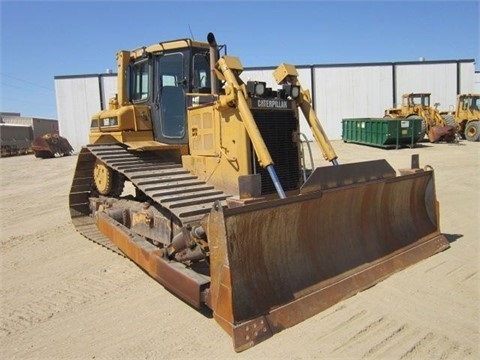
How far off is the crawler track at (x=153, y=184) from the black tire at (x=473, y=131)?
71.0 feet

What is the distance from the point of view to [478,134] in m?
22.9

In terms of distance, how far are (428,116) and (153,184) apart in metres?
21.2

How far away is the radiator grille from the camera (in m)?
5.21

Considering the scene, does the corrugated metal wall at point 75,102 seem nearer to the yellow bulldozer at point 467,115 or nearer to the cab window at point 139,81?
the yellow bulldozer at point 467,115

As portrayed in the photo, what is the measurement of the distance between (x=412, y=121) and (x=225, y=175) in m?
17.3

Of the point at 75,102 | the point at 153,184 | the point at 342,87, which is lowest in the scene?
the point at 153,184

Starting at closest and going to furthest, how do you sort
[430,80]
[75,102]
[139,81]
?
1. [139,81]
2. [75,102]
3. [430,80]

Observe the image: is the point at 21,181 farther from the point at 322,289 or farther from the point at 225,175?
the point at 322,289

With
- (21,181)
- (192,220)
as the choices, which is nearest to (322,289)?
(192,220)

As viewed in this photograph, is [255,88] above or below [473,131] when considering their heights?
above

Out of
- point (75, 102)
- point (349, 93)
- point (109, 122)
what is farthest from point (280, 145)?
point (75, 102)

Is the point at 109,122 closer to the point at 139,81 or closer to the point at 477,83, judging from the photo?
the point at 139,81

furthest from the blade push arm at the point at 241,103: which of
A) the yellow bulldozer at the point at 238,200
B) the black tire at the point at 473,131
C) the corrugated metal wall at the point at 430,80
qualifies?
the corrugated metal wall at the point at 430,80

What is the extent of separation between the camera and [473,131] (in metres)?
23.2
